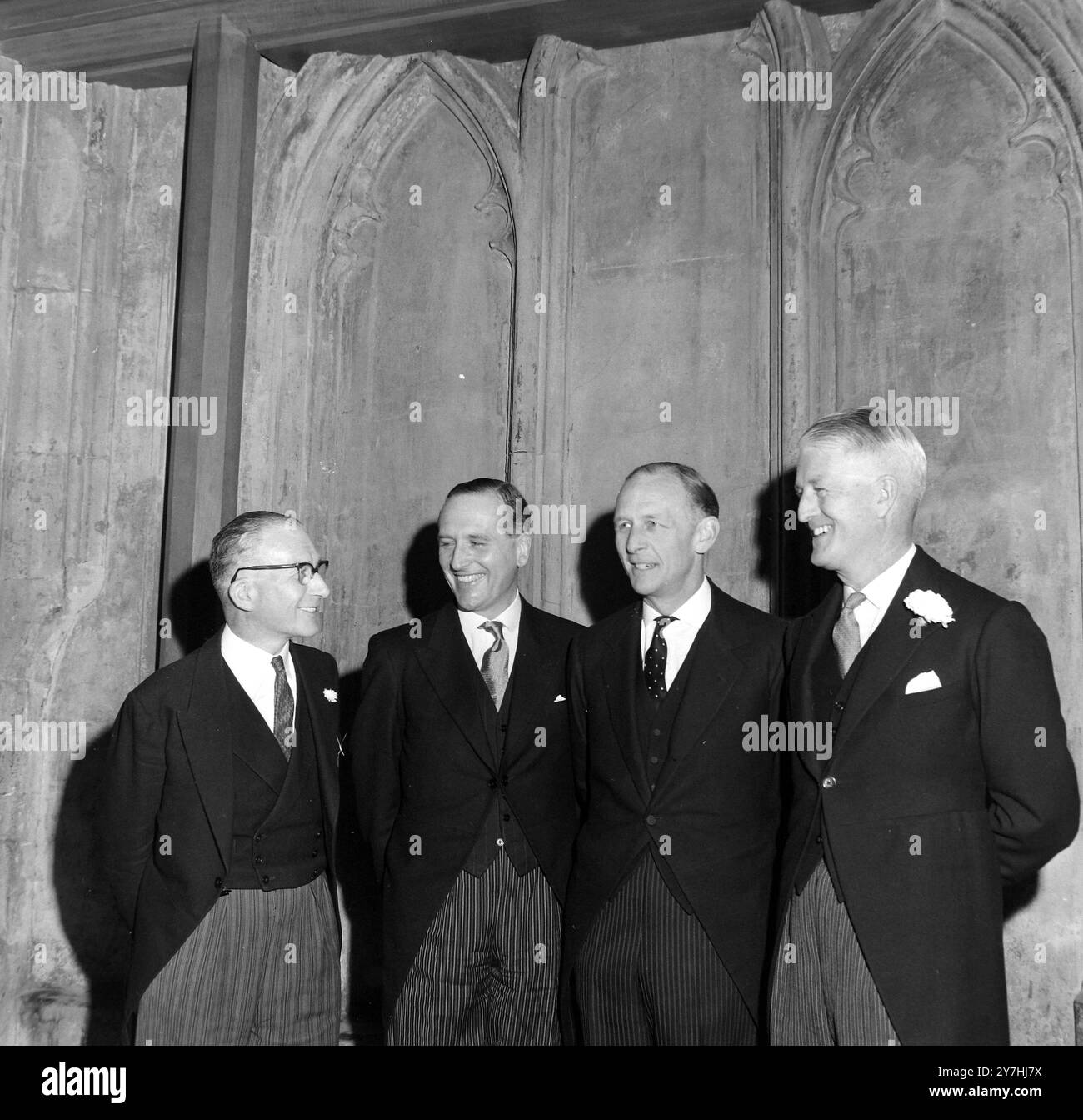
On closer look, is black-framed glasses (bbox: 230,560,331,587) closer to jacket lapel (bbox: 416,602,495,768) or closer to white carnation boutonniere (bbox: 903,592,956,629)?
jacket lapel (bbox: 416,602,495,768)

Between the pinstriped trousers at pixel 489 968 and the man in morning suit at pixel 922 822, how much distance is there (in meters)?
0.82

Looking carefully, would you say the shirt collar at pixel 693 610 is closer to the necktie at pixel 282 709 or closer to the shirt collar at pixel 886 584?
the shirt collar at pixel 886 584

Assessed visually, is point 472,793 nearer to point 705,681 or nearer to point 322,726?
point 322,726

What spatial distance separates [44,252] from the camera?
19.4 feet

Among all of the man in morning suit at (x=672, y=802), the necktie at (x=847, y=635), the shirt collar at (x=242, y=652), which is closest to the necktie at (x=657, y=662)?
the man in morning suit at (x=672, y=802)

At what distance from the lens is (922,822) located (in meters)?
3.01

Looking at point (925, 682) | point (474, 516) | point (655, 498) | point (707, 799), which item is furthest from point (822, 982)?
point (474, 516)

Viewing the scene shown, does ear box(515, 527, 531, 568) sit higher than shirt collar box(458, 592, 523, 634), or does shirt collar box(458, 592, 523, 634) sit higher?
ear box(515, 527, 531, 568)

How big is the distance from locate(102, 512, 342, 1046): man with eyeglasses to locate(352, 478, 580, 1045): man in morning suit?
238 mm

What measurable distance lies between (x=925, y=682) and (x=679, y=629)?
806 millimetres

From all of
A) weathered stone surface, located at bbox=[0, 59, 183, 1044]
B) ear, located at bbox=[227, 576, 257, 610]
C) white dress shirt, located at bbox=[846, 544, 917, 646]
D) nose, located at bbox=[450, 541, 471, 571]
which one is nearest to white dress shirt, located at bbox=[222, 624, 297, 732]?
ear, located at bbox=[227, 576, 257, 610]

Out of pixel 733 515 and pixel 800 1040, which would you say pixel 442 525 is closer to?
pixel 733 515

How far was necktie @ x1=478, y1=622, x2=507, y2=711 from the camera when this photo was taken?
12.9 feet
